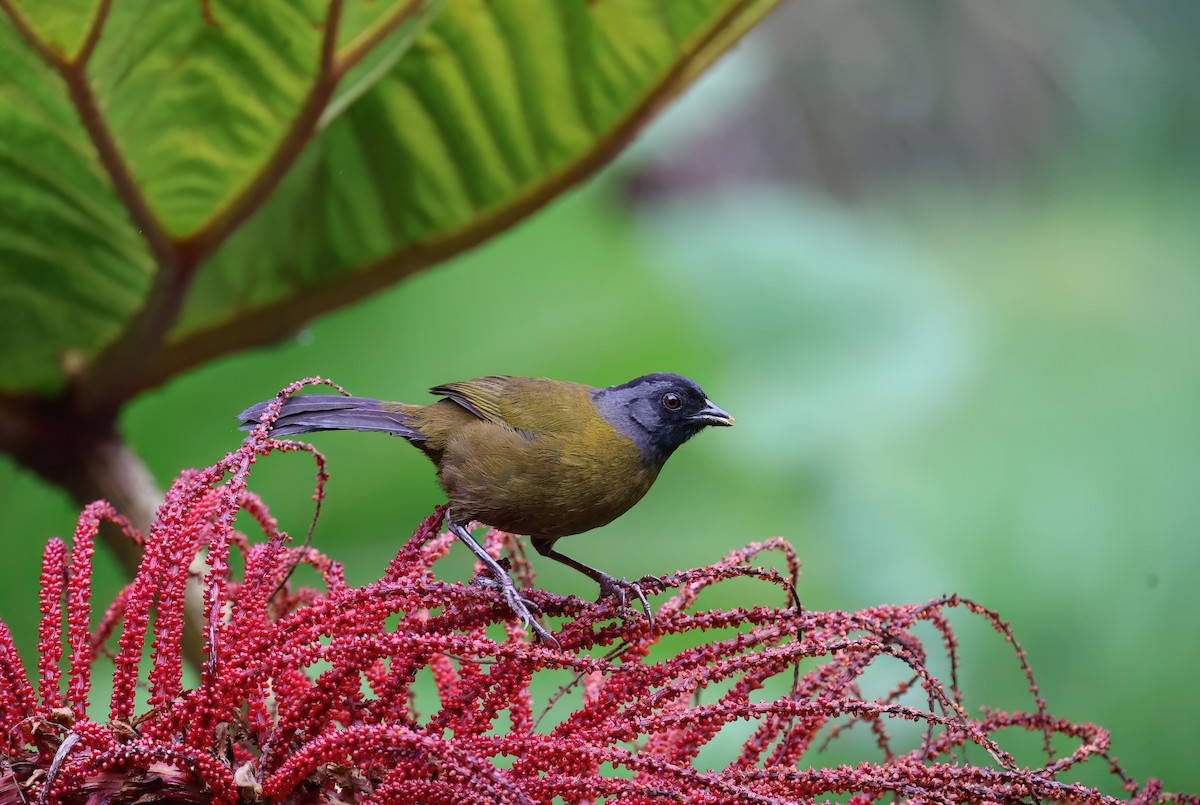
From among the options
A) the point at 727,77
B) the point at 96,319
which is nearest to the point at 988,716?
the point at 96,319

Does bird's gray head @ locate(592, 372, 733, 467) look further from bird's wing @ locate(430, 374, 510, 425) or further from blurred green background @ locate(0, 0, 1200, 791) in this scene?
blurred green background @ locate(0, 0, 1200, 791)

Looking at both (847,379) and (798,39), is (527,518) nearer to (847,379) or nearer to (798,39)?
(847,379)

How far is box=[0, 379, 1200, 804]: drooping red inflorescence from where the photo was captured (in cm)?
120

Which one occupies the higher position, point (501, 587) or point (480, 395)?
point (480, 395)

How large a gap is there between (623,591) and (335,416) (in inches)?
19.9

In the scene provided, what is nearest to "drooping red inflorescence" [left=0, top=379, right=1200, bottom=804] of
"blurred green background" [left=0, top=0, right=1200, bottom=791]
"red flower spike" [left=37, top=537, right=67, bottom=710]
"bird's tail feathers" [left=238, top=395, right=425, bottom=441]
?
"red flower spike" [left=37, top=537, right=67, bottom=710]

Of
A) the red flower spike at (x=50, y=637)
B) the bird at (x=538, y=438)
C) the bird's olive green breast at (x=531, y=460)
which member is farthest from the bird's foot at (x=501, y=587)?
the red flower spike at (x=50, y=637)

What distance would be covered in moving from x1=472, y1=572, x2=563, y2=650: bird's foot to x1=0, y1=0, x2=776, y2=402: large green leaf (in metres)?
0.75

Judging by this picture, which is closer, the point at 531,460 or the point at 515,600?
the point at 515,600

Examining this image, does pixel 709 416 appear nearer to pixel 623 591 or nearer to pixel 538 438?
pixel 538 438

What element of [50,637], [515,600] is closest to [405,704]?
[515,600]

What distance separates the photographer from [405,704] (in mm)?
1328

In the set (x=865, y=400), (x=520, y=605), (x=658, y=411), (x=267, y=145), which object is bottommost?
(x=520, y=605)

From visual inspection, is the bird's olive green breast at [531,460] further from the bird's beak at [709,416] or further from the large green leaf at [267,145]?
the large green leaf at [267,145]
